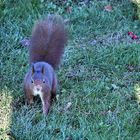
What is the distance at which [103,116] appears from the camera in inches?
186

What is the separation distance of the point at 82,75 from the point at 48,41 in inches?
24.9

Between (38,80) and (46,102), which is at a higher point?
(38,80)

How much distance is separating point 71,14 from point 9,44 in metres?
1.46

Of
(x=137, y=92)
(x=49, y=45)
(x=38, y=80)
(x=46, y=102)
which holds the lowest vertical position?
(x=137, y=92)

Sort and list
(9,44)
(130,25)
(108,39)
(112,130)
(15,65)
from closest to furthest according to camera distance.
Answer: (112,130)
(15,65)
(9,44)
(108,39)
(130,25)

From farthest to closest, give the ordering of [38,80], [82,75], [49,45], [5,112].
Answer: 1. [82,75]
2. [49,45]
3. [5,112]
4. [38,80]

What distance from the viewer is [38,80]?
14.7 feet

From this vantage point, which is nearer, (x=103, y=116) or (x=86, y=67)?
(x=103, y=116)

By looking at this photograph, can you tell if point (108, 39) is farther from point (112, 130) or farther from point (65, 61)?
point (112, 130)

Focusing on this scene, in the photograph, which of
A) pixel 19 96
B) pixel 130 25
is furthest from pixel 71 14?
pixel 19 96

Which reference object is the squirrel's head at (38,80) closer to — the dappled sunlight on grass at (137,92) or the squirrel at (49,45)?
the squirrel at (49,45)

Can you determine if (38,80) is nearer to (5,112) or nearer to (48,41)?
(5,112)

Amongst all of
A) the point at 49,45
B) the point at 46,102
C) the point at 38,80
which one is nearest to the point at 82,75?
the point at 49,45

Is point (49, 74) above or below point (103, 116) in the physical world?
above
